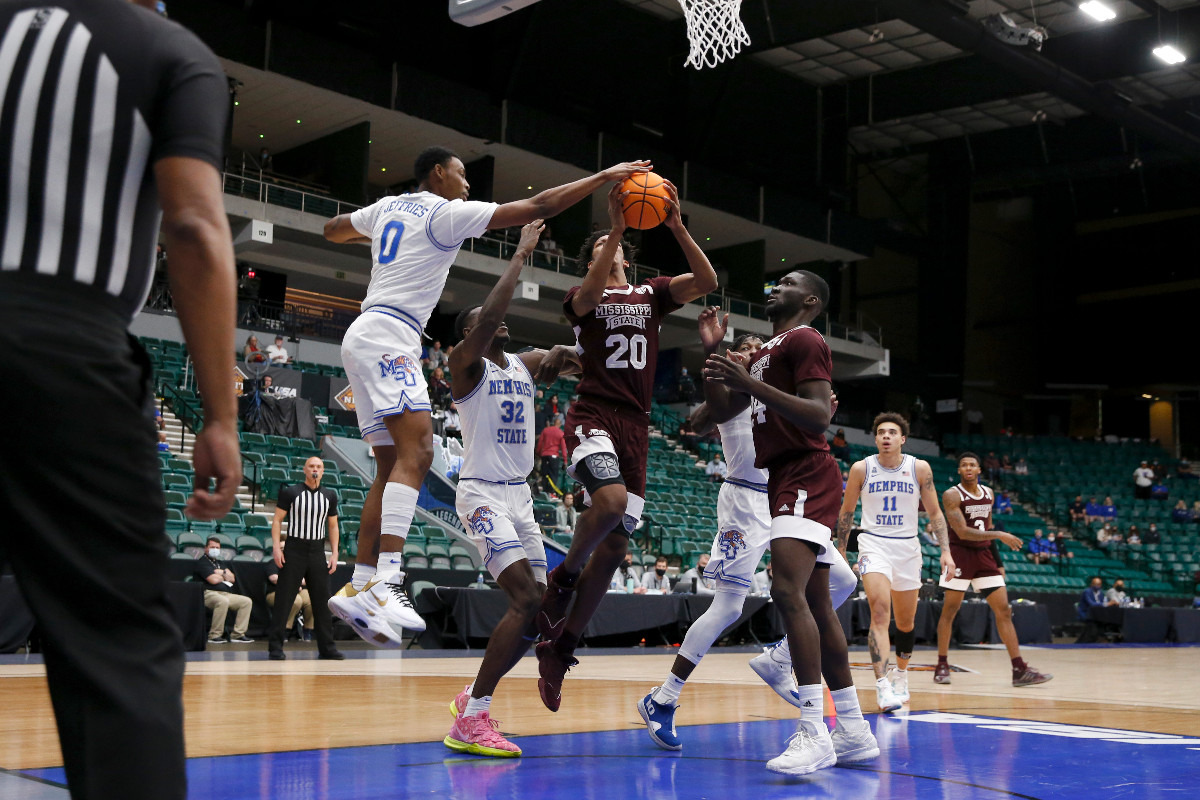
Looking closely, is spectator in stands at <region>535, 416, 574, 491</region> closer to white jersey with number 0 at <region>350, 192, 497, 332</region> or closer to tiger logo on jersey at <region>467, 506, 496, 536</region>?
tiger logo on jersey at <region>467, 506, 496, 536</region>

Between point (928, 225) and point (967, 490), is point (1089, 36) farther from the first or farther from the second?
point (967, 490)

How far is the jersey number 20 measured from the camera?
5.60 m

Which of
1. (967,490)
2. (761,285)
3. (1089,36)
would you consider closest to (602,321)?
(967,490)

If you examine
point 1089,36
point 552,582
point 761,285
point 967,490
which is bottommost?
point 552,582

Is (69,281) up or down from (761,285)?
down

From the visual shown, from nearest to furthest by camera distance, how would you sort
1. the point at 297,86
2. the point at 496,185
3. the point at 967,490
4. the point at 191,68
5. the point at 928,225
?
the point at 191,68
the point at 967,490
the point at 297,86
the point at 496,185
the point at 928,225

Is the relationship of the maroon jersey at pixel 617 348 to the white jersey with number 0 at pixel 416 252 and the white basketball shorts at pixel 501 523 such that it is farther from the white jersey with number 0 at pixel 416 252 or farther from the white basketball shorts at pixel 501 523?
the white jersey with number 0 at pixel 416 252

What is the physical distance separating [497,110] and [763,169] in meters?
9.27

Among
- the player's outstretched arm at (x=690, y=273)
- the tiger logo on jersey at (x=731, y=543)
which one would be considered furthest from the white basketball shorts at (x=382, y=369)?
the tiger logo on jersey at (x=731, y=543)

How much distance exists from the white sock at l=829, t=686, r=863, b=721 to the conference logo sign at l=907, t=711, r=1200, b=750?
1551 mm

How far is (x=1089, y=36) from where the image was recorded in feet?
81.5

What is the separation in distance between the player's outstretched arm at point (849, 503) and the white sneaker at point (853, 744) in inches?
119

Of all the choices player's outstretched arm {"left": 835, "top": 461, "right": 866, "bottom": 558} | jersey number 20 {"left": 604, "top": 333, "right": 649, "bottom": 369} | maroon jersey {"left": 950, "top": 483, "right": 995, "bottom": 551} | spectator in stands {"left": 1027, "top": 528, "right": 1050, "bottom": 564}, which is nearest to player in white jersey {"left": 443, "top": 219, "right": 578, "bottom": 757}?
jersey number 20 {"left": 604, "top": 333, "right": 649, "bottom": 369}

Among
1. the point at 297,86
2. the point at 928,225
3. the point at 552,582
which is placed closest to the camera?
the point at 552,582
